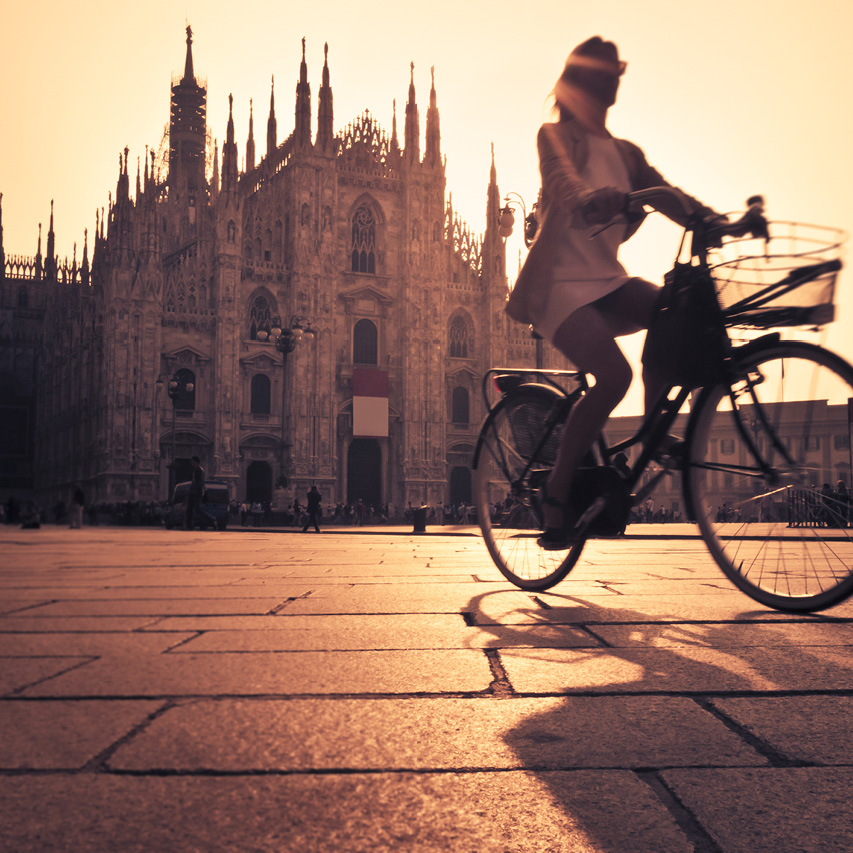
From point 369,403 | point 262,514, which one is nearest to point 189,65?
point 369,403

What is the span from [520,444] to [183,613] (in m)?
1.43

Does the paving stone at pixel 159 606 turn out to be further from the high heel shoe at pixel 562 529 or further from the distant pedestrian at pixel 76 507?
the distant pedestrian at pixel 76 507

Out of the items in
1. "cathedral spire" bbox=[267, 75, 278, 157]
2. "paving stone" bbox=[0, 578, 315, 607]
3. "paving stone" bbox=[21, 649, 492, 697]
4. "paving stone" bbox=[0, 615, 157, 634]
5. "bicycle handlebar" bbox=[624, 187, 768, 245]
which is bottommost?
"paving stone" bbox=[0, 578, 315, 607]

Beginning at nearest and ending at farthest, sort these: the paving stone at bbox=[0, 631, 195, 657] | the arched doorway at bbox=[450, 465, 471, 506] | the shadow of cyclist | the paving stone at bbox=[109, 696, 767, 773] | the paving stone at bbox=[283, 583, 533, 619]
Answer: the shadow of cyclist → the paving stone at bbox=[109, 696, 767, 773] → the paving stone at bbox=[0, 631, 195, 657] → the paving stone at bbox=[283, 583, 533, 619] → the arched doorway at bbox=[450, 465, 471, 506]

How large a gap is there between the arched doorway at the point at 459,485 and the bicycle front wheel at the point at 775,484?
3999cm

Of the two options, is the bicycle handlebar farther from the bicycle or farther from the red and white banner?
the red and white banner

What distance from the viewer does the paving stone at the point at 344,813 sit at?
3.35 ft

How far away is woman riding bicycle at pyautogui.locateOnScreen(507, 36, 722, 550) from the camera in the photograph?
2.81 m

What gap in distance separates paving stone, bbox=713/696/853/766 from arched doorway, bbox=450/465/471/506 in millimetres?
41063

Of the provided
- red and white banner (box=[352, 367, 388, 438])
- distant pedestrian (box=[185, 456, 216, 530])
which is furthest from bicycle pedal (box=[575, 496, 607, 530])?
red and white banner (box=[352, 367, 388, 438])

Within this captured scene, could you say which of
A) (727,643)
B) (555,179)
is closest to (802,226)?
(555,179)

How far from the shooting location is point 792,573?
254 centimetres

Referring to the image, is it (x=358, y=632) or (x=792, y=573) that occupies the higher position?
(x=792, y=573)

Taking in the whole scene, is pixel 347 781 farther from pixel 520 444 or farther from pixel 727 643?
pixel 520 444
